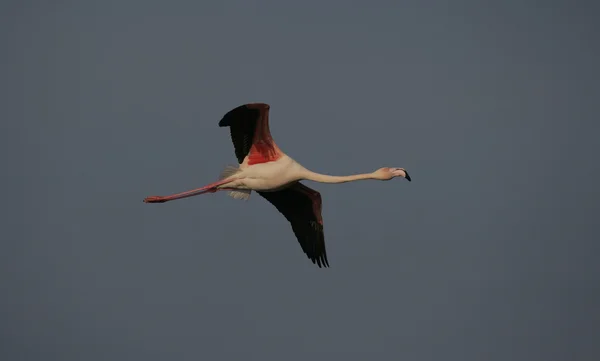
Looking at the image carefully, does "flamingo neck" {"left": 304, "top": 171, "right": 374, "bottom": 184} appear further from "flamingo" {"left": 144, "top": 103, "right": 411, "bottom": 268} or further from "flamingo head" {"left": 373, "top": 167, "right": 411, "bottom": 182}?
"flamingo head" {"left": 373, "top": 167, "right": 411, "bottom": 182}

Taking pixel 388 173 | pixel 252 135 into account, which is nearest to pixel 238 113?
pixel 252 135

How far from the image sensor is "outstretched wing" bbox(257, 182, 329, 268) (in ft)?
131

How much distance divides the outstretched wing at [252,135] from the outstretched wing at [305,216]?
6.92 ft

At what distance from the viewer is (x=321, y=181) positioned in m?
37.5

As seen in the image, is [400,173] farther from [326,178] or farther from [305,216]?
[305,216]

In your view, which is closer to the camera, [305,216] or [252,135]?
[252,135]

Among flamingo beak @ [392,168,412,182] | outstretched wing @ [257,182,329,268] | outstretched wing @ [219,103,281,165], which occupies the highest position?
outstretched wing @ [219,103,281,165]

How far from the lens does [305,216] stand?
40344 millimetres

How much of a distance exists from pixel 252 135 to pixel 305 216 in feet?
12.1

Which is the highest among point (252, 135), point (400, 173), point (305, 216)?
point (252, 135)

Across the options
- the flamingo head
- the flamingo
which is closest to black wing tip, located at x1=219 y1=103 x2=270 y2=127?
the flamingo

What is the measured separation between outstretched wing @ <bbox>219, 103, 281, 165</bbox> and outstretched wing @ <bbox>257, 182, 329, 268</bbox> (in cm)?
211

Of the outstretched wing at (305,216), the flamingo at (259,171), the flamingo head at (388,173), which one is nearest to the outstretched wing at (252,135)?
the flamingo at (259,171)

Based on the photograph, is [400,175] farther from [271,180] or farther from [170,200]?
[170,200]
